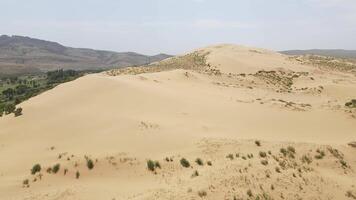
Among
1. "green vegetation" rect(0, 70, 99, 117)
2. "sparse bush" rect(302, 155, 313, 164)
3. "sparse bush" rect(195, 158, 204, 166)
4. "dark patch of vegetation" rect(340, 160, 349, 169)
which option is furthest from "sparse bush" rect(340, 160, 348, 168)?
"green vegetation" rect(0, 70, 99, 117)

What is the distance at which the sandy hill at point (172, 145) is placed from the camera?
51.8ft

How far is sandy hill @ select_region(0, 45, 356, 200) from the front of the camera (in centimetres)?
1578

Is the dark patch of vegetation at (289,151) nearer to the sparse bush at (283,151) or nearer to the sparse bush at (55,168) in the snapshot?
the sparse bush at (283,151)

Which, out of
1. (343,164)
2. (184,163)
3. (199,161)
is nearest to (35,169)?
(184,163)

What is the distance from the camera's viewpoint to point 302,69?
59438mm

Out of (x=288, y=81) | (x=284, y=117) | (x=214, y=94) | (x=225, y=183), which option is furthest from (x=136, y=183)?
(x=288, y=81)

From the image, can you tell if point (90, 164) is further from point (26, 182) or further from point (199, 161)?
point (199, 161)

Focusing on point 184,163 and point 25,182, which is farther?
point 184,163

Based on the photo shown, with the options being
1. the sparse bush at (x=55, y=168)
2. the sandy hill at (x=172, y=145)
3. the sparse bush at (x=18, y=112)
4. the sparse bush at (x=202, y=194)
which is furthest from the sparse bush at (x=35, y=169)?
the sparse bush at (x=18, y=112)

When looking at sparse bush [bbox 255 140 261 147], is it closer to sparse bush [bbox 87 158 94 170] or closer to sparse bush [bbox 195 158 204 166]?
sparse bush [bbox 195 158 204 166]

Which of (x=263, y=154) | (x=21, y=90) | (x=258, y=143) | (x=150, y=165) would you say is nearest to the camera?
(x=150, y=165)

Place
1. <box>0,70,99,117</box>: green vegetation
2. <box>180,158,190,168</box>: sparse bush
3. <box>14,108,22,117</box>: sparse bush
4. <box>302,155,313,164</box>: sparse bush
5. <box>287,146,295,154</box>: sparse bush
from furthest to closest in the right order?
<box>0,70,99,117</box>: green vegetation, <box>14,108,22,117</box>: sparse bush, <box>287,146,295,154</box>: sparse bush, <box>302,155,313,164</box>: sparse bush, <box>180,158,190,168</box>: sparse bush

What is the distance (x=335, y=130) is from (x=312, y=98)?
1374 cm

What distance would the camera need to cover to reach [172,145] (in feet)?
65.5
